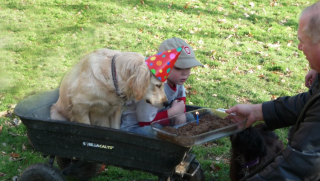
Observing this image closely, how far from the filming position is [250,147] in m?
3.56

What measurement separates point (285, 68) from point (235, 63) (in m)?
1.02

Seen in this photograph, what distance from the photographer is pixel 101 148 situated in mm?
3098

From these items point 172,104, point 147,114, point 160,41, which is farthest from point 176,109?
point 160,41

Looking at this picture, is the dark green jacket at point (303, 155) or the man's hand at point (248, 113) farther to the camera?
the man's hand at point (248, 113)

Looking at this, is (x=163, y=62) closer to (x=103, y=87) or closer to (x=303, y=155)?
(x=103, y=87)

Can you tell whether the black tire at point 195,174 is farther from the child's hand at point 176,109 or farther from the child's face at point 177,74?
the child's face at point 177,74

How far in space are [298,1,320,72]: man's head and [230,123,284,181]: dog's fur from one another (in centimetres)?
131

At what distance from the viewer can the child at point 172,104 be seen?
3.61 metres

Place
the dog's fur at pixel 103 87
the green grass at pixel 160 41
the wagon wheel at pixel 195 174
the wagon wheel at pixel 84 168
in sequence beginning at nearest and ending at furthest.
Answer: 1. the dog's fur at pixel 103 87
2. the wagon wheel at pixel 195 174
3. the wagon wheel at pixel 84 168
4. the green grass at pixel 160 41

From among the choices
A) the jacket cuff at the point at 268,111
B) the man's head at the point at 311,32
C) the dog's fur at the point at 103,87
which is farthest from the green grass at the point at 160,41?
the man's head at the point at 311,32

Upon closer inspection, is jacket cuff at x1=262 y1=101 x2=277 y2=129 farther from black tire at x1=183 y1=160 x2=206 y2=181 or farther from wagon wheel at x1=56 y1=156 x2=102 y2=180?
wagon wheel at x1=56 y1=156 x2=102 y2=180

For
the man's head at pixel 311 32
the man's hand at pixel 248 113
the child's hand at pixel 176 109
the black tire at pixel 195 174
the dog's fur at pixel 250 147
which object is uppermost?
the man's head at pixel 311 32

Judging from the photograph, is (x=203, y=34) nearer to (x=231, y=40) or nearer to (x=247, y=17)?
(x=231, y=40)

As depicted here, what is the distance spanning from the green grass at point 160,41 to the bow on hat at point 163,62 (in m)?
1.59
